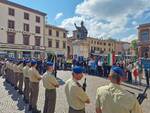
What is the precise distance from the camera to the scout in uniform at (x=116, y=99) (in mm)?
3764

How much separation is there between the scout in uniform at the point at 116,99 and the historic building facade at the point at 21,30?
42.3 meters

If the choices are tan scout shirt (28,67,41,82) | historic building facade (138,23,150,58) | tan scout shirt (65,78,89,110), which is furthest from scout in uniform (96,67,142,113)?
historic building facade (138,23,150,58)

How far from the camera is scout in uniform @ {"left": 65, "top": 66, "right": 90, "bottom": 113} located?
5.38 m

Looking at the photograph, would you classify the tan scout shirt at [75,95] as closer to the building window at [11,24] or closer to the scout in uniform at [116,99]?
the scout in uniform at [116,99]

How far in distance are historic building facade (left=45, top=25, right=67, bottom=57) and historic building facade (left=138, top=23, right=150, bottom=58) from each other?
20.1 m

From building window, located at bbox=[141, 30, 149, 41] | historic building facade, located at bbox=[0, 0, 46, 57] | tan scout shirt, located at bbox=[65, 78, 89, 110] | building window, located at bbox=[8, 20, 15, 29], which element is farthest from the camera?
building window, located at bbox=[141, 30, 149, 41]

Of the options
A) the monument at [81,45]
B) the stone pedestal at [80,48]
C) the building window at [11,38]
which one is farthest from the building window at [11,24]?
the stone pedestal at [80,48]

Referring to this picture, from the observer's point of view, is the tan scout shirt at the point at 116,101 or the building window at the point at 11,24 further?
the building window at the point at 11,24

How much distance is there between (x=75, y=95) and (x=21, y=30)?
4538cm

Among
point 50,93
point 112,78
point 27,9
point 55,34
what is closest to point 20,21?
point 27,9

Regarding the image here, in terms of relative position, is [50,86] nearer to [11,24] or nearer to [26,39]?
[11,24]

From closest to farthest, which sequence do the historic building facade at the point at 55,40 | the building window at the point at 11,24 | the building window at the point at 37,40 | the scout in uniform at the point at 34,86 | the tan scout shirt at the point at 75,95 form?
the tan scout shirt at the point at 75,95
the scout in uniform at the point at 34,86
the building window at the point at 11,24
the building window at the point at 37,40
the historic building facade at the point at 55,40

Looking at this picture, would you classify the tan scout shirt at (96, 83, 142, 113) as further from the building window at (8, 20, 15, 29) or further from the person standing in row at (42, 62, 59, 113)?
the building window at (8, 20, 15, 29)

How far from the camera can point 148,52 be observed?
67875 millimetres
